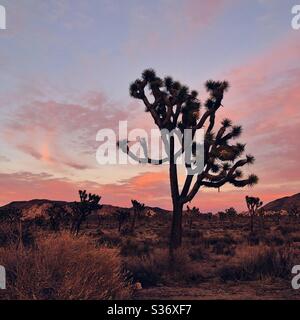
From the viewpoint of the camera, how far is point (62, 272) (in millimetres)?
7387

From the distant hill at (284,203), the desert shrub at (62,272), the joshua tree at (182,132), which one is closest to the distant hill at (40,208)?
the distant hill at (284,203)

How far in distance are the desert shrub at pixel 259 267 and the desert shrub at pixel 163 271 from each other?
0.95 meters

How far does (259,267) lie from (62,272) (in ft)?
23.0

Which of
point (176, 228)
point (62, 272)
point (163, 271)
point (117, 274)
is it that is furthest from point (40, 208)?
point (62, 272)

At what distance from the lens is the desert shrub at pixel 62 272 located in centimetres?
691

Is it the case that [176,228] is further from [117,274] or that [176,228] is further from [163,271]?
[117,274]

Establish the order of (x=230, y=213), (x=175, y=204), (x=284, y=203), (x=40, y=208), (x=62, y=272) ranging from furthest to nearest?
1. (x=284, y=203)
2. (x=40, y=208)
3. (x=230, y=213)
4. (x=175, y=204)
5. (x=62, y=272)

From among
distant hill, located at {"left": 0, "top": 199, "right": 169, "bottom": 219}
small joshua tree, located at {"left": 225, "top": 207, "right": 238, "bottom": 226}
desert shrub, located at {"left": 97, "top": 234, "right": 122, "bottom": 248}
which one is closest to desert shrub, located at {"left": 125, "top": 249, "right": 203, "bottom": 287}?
desert shrub, located at {"left": 97, "top": 234, "right": 122, "bottom": 248}

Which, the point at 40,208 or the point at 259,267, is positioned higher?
the point at 40,208

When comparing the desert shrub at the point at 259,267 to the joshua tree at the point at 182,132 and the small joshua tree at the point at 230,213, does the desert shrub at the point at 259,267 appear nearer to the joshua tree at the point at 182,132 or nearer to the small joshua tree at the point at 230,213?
the joshua tree at the point at 182,132

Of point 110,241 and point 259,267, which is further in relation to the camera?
point 110,241

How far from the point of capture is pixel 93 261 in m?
7.86
